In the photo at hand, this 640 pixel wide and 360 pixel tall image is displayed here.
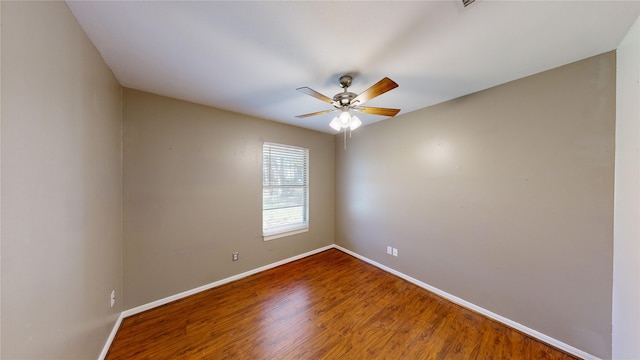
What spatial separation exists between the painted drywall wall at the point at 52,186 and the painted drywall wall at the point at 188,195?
496 millimetres

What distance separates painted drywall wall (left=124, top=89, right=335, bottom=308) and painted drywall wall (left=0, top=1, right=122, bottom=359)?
50 centimetres

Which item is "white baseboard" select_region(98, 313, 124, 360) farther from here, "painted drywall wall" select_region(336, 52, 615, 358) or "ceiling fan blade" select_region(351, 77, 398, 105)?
"painted drywall wall" select_region(336, 52, 615, 358)

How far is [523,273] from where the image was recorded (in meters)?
1.82

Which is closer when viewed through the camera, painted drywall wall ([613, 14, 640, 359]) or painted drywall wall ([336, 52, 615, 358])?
painted drywall wall ([613, 14, 640, 359])

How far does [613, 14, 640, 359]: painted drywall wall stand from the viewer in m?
1.17

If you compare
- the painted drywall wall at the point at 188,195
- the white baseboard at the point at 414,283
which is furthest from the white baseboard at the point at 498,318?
the painted drywall wall at the point at 188,195

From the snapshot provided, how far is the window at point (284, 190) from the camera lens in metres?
3.06

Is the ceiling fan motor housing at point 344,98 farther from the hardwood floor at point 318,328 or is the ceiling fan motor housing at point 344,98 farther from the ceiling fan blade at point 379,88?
the hardwood floor at point 318,328

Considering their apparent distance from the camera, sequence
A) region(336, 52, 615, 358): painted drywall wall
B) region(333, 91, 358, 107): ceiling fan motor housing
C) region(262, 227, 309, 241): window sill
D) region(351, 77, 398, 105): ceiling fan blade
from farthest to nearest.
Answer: region(262, 227, 309, 241): window sill < region(333, 91, 358, 107): ceiling fan motor housing < region(336, 52, 615, 358): painted drywall wall < region(351, 77, 398, 105): ceiling fan blade

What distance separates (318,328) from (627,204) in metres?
2.46

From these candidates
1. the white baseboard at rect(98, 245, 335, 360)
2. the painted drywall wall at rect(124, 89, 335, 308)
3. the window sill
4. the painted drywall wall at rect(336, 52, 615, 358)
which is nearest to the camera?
the painted drywall wall at rect(336, 52, 615, 358)

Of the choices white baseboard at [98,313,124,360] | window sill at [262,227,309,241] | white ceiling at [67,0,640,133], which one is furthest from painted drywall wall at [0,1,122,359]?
window sill at [262,227,309,241]

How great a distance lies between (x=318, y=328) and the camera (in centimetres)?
185

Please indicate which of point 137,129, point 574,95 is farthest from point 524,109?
point 137,129
